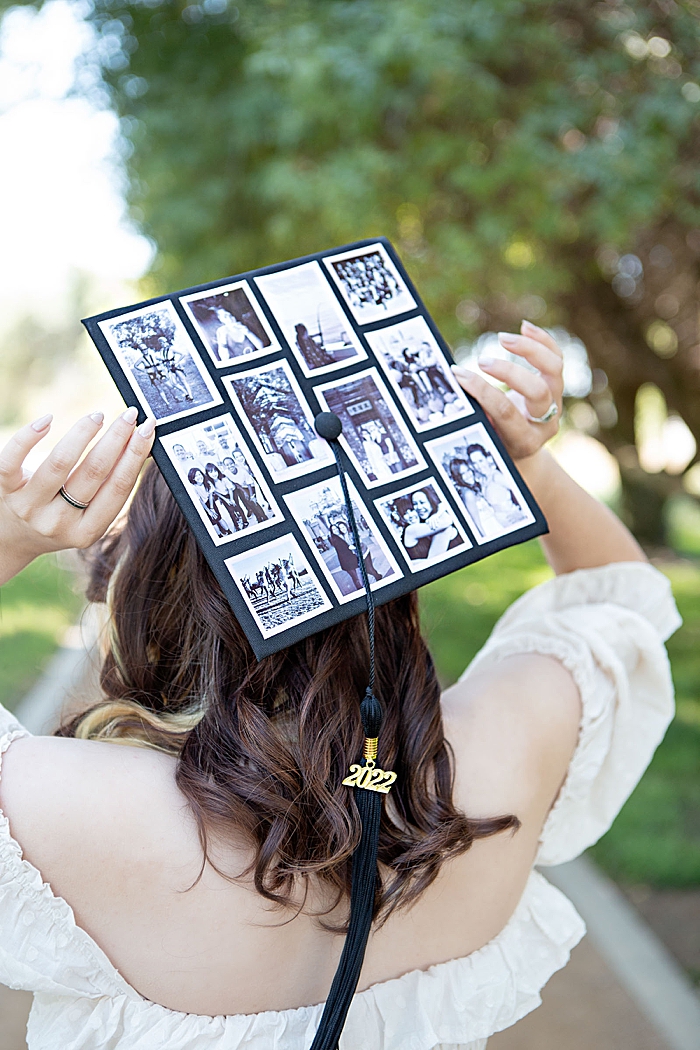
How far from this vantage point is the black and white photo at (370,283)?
1.31m

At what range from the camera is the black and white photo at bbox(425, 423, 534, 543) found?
1.29 metres

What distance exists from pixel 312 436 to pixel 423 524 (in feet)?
0.67

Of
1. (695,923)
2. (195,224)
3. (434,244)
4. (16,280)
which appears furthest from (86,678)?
(16,280)

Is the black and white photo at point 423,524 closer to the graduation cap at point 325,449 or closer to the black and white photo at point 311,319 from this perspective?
the graduation cap at point 325,449

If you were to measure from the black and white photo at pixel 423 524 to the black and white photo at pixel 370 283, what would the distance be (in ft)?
0.90

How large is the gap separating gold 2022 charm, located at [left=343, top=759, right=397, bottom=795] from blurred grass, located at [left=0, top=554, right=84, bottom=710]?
391 cm

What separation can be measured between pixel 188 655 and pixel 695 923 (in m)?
2.89

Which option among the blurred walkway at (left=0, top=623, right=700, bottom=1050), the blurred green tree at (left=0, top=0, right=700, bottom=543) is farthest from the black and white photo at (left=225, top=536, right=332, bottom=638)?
the blurred green tree at (left=0, top=0, right=700, bottom=543)

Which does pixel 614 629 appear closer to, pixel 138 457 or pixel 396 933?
pixel 396 933

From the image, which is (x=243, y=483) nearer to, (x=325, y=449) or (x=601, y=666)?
(x=325, y=449)

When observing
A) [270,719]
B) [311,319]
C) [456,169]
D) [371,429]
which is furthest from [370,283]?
[456,169]

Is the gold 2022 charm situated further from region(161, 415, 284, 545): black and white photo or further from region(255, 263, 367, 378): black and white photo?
region(255, 263, 367, 378): black and white photo

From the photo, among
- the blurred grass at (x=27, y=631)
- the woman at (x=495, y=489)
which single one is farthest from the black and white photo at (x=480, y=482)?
the blurred grass at (x=27, y=631)

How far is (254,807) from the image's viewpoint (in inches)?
45.4
